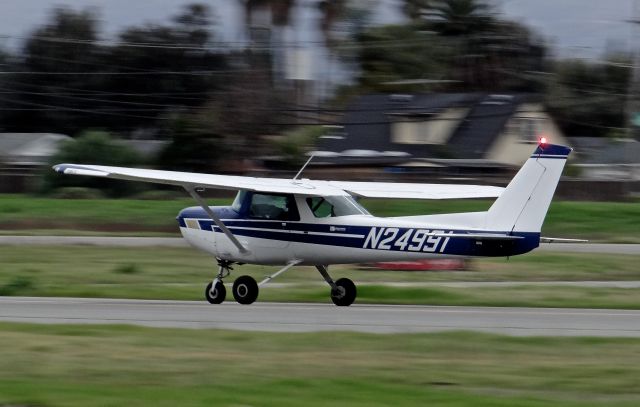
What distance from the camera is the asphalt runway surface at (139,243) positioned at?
33062 millimetres

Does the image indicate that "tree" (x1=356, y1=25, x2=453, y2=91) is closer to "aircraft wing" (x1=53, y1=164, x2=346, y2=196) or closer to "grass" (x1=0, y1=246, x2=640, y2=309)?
"grass" (x1=0, y1=246, x2=640, y2=309)

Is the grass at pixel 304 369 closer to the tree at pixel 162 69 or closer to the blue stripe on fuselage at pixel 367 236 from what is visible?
the blue stripe on fuselage at pixel 367 236

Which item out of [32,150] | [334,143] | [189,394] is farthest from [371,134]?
[189,394]

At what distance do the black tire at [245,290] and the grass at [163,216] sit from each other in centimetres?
1929

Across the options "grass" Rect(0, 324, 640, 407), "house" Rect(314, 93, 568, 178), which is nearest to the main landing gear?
"grass" Rect(0, 324, 640, 407)

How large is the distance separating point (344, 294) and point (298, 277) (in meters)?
5.46

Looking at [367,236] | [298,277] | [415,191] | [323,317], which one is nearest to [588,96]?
[298,277]

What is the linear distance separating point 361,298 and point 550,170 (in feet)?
15.9

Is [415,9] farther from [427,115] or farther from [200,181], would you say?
[200,181]

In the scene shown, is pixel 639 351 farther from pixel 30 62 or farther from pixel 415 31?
pixel 30 62

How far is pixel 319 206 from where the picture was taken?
19094mm

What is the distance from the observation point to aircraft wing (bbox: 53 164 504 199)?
59.6ft

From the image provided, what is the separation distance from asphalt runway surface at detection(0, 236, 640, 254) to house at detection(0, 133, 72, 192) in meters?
28.0

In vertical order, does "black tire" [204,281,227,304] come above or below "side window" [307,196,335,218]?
below
